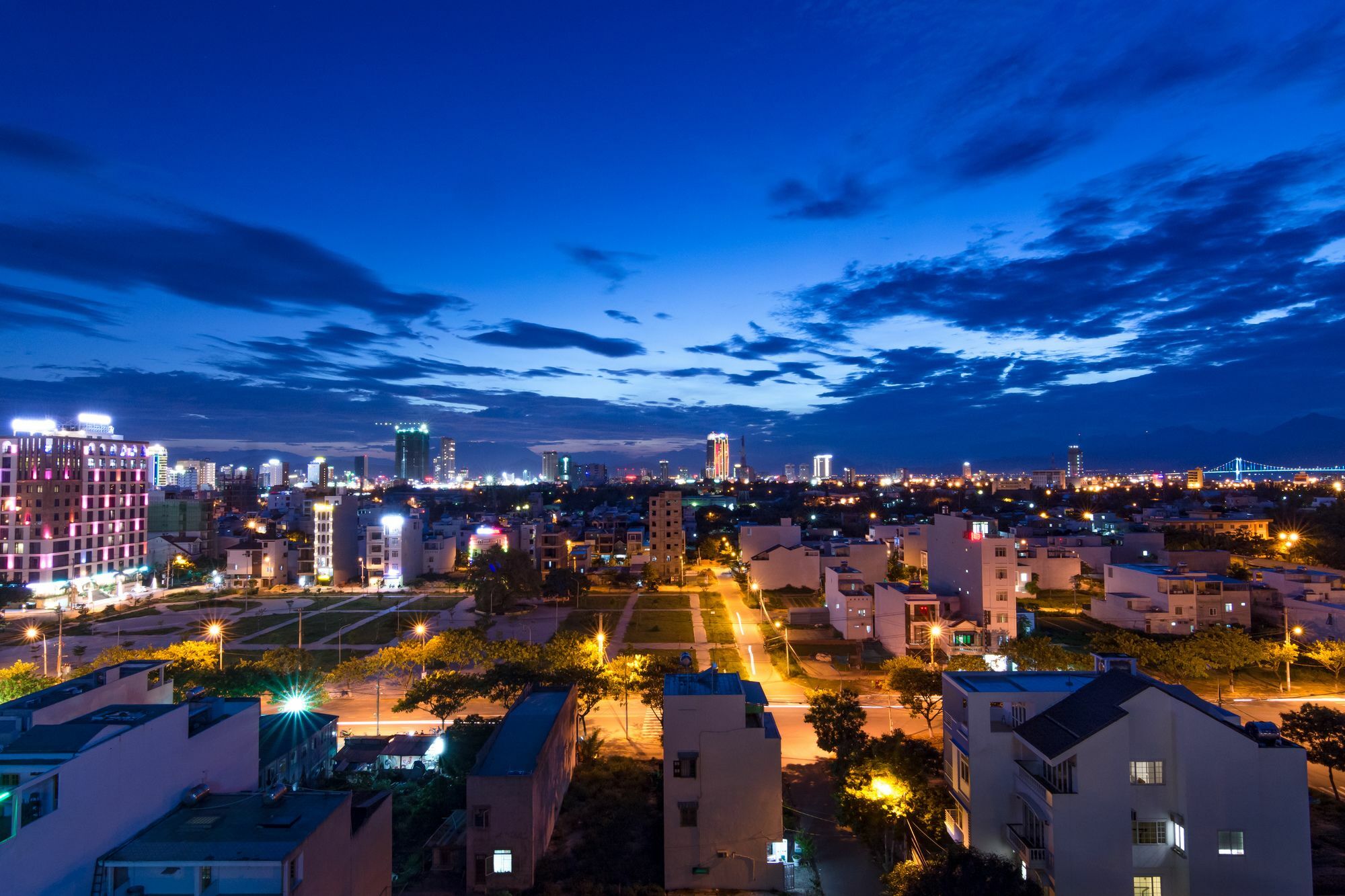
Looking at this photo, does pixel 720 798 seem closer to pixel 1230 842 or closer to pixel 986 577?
pixel 1230 842

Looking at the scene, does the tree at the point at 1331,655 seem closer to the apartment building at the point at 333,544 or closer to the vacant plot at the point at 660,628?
the vacant plot at the point at 660,628

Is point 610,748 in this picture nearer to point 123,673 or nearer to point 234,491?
point 123,673

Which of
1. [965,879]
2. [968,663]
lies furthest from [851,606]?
[965,879]

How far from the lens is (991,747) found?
35.3 ft

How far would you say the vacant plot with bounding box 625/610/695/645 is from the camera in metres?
26.8

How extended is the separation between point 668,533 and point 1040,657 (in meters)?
26.7

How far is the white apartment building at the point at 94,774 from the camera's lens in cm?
660

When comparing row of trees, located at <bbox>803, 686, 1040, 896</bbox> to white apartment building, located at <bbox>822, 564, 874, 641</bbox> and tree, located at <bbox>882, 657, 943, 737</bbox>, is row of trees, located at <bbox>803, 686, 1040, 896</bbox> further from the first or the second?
white apartment building, located at <bbox>822, 564, 874, 641</bbox>

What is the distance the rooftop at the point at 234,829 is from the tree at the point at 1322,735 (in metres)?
17.5

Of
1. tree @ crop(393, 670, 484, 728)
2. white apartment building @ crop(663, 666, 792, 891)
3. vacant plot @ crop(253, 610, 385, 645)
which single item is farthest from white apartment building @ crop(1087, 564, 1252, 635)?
vacant plot @ crop(253, 610, 385, 645)

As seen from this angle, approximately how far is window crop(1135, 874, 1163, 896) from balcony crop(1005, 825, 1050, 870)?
4.24 ft

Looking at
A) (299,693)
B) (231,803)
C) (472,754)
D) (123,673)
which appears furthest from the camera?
(299,693)

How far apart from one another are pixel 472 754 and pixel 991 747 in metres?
10.2

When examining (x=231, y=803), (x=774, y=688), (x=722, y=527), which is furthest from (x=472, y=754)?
(x=722, y=527)
